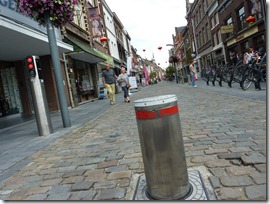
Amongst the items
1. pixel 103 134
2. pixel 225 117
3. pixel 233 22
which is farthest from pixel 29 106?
pixel 233 22

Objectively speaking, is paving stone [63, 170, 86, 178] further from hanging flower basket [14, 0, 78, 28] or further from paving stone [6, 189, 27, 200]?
hanging flower basket [14, 0, 78, 28]

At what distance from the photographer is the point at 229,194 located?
2262 mm

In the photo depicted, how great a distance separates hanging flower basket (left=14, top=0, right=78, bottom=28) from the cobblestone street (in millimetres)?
3273

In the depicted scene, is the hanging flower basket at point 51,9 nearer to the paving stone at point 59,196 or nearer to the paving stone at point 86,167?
the paving stone at point 86,167

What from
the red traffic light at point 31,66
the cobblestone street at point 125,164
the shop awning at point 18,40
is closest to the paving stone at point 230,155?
the cobblestone street at point 125,164

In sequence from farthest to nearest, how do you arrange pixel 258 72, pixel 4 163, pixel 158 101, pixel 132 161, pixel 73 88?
pixel 73 88
pixel 258 72
pixel 4 163
pixel 132 161
pixel 158 101

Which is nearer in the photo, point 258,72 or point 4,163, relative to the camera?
point 4,163

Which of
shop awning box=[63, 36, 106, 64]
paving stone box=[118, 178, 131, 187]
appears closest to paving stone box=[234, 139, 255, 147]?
paving stone box=[118, 178, 131, 187]

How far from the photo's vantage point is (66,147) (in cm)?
486

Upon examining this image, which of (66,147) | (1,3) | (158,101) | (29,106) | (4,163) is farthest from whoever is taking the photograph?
(29,106)

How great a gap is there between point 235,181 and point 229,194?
27cm

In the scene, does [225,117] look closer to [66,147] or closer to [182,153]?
[66,147]

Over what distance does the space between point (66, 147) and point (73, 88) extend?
10.4m

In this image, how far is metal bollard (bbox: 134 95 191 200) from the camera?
2.19 metres
